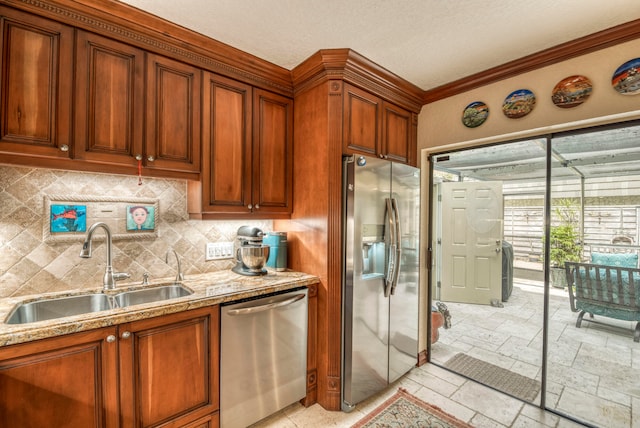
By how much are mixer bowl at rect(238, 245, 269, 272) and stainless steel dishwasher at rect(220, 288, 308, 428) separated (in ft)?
1.04

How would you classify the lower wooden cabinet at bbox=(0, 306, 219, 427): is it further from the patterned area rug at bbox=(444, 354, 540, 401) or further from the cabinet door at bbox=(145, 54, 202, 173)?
the patterned area rug at bbox=(444, 354, 540, 401)

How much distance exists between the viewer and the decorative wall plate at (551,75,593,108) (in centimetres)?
190

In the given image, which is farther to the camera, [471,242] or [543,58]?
[471,242]

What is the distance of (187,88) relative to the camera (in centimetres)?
191

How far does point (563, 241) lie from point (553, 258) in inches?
5.7

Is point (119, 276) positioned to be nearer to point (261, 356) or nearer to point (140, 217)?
point (140, 217)

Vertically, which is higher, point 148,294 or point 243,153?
point 243,153

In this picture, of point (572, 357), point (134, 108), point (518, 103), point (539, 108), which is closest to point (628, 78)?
point (539, 108)

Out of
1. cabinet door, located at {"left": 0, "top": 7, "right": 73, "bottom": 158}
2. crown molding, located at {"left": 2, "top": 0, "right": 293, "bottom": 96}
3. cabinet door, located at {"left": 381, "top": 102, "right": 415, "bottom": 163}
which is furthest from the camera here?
cabinet door, located at {"left": 381, "top": 102, "right": 415, "bottom": 163}

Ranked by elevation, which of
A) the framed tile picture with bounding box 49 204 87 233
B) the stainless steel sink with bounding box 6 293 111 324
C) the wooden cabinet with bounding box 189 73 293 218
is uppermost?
the wooden cabinet with bounding box 189 73 293 218

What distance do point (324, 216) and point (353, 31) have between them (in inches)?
48.3

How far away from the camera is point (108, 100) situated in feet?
5.37

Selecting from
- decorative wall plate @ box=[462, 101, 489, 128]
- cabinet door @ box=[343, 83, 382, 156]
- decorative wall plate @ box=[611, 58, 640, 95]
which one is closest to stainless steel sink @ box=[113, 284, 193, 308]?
cabinet door @ box=[343, 83, 382, 156]

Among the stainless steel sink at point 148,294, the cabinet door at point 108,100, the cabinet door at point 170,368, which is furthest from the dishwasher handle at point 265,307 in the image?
the cabinet door at point 108,100
